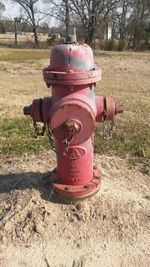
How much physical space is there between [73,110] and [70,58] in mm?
367

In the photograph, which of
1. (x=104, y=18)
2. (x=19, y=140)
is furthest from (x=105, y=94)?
(x=104, y=18)

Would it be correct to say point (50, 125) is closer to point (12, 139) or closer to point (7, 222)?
point (7, 222)

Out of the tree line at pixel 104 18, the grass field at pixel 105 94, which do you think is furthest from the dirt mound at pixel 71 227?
the tree line at pixel 104 18

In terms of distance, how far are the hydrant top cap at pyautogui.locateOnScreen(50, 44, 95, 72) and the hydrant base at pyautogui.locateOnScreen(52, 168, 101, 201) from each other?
0.97 m

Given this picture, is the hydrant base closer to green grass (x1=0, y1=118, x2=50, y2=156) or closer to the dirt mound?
the dirt mound

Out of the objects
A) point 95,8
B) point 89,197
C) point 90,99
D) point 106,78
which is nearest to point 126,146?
point 89,197

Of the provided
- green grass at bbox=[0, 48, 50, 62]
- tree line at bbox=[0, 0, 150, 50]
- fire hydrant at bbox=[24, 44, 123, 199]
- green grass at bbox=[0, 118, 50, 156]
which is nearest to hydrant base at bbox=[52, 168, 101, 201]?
fire hydrant at bbox=[24, 44, 123, 199]

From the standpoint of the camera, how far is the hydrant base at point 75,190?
124 inches

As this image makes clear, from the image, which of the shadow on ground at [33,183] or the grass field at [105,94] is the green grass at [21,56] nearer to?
the grass field at [105,94]

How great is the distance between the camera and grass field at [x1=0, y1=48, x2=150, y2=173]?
15.3 feet

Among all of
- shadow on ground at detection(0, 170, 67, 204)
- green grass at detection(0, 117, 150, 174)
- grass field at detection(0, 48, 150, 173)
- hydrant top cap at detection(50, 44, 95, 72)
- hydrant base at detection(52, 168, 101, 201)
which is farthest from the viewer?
grass field at detection(0, 48, 150, 173)

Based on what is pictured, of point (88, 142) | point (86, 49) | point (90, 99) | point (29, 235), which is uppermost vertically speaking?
point (86, 49)

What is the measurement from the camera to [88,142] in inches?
122

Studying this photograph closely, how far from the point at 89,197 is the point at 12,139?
2.06m
